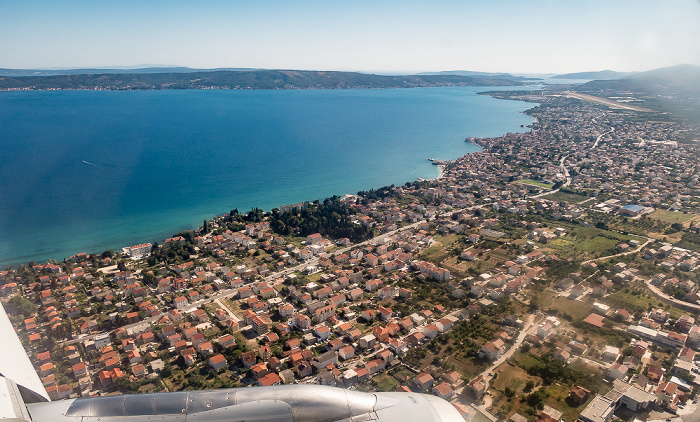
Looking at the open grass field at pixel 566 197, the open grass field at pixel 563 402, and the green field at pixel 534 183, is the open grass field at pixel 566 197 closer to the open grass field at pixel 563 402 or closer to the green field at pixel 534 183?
the green field at pixel 534 183

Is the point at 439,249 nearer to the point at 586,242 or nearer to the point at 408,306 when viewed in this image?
the point at 408,306

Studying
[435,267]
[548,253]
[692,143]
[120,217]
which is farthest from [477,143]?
[120,217]

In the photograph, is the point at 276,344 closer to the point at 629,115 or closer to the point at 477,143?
the point at 477,143

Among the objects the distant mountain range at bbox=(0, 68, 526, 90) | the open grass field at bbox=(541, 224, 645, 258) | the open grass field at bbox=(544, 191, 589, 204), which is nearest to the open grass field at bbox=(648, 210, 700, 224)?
the open grass field at bbox=(541, 224, 645, 258)

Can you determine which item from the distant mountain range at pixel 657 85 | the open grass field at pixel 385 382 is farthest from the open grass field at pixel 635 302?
the distant mountain range at pixel 657 85

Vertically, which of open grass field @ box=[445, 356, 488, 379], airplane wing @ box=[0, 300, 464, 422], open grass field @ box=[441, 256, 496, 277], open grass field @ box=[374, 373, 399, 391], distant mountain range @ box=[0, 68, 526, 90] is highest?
distant mountain range @ box=[0, 68, 526, 90]

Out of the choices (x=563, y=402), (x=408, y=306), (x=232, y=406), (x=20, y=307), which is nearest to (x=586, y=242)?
(x=408, y=306)

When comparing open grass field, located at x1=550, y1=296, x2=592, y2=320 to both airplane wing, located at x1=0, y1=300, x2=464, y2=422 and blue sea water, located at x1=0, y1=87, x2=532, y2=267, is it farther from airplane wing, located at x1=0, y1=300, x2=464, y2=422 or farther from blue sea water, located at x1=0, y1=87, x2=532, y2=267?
blue sea water, located at x1=0, y1=87, x2=532, y2=267
